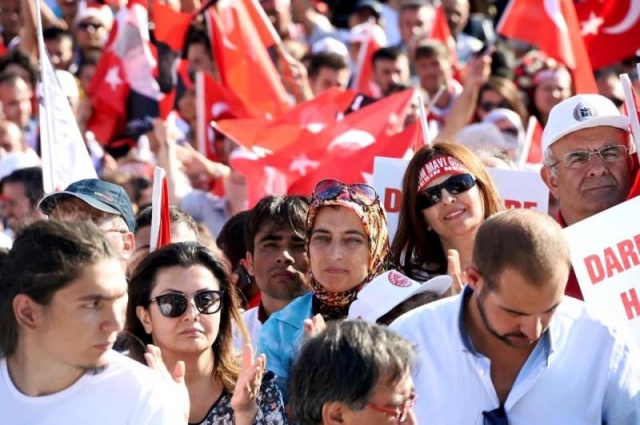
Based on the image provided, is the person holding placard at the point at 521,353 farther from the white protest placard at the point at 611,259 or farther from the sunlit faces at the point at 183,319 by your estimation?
the sunlit faces at the point at 183,319

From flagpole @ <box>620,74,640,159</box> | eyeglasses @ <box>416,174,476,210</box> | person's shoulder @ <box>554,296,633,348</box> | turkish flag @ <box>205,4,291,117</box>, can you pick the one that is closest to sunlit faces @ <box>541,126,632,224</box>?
flagpole @ <box>620,74,640,159</box>

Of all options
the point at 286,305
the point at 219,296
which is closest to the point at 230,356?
the point at 219,296

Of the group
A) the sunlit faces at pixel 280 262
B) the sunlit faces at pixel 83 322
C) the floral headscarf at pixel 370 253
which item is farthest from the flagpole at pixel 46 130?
the sunlit faces at pixel 83 322

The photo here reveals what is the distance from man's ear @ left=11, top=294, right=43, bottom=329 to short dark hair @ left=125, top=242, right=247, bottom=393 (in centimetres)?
114

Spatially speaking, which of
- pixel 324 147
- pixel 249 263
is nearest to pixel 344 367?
pixel 249 263

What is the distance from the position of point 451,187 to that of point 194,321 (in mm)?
1308

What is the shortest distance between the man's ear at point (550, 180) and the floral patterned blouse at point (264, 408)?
67.0 inches

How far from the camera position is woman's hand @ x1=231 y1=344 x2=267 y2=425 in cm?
498

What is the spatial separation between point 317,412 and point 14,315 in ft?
3.09

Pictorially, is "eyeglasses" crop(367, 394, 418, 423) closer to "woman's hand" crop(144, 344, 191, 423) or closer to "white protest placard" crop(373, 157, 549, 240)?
"woman's hand" crop(144, 344, 191, 423)

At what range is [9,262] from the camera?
4371 millimetres

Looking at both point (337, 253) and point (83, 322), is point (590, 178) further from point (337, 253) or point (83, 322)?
point (83, 322)

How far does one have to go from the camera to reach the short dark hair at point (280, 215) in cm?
638

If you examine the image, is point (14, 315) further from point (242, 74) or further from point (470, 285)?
point (242, 74)
